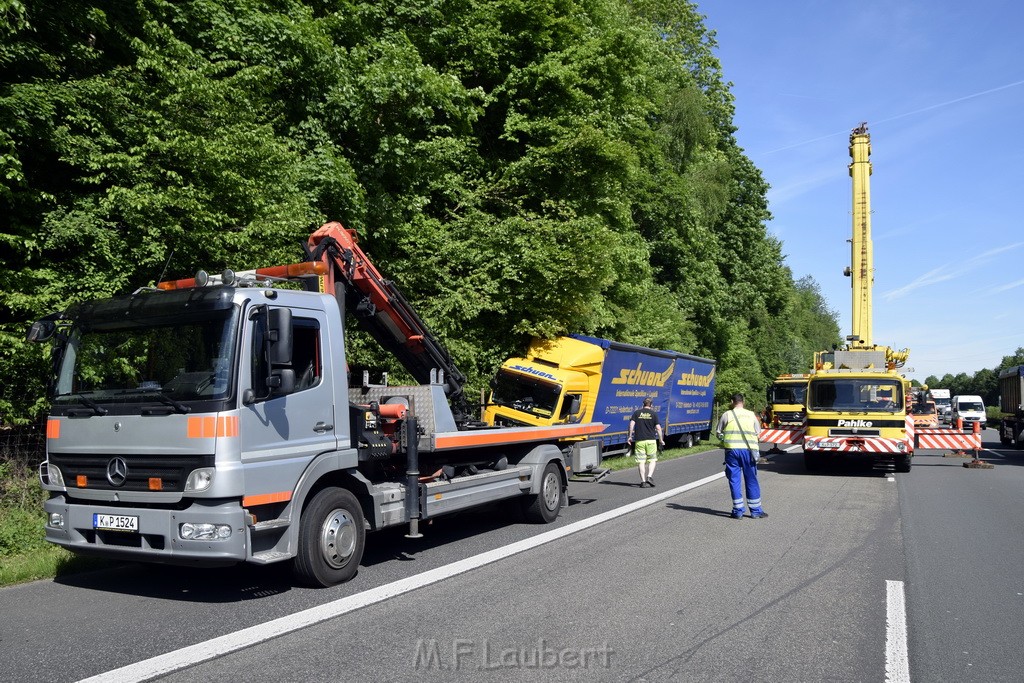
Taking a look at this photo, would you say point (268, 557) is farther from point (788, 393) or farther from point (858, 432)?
point (788, 393)

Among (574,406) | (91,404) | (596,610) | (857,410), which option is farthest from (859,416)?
(91,404)

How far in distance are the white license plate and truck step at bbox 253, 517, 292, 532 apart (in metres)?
0.93

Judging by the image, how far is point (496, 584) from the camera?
6.83 meters

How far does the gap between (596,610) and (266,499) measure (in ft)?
8.81

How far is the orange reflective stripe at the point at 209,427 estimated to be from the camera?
590 cm

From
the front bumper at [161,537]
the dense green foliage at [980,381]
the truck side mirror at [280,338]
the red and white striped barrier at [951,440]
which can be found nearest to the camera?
the front bumper at [161,537]

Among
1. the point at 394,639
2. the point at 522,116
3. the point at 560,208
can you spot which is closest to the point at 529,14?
the point at 522,116

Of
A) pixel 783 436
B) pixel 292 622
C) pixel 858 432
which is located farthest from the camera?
pixel 783 436

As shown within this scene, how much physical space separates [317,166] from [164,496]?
8209mm

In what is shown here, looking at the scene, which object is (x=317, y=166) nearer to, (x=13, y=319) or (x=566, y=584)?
(x=13, y=319)

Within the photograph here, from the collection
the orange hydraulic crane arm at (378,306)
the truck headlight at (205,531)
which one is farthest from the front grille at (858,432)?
the truck headlight at (205,531)

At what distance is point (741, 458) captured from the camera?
416 inches

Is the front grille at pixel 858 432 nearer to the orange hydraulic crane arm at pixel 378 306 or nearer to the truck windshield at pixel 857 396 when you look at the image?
the truck windshield at pixel 857 396

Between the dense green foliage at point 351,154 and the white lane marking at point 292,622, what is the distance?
4.67m
